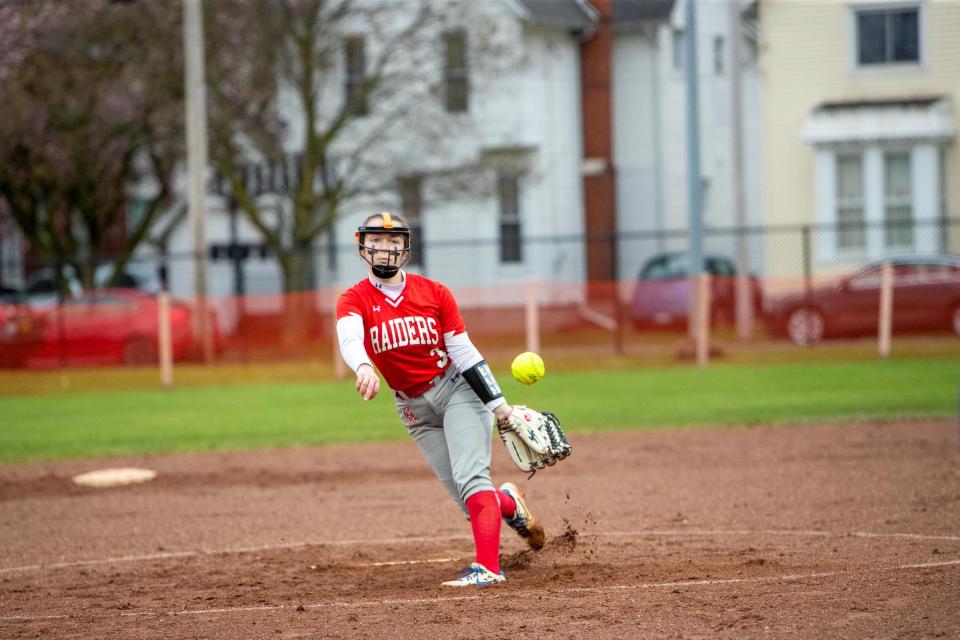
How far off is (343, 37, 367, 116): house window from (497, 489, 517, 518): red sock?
20.9 m

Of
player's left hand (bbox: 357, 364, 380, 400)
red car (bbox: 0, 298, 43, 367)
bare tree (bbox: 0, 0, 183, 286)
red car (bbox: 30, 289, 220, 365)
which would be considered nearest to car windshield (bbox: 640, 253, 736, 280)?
red car (bbox: 30, 289, 220, 365)

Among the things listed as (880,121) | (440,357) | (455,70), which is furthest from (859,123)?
(440,357)

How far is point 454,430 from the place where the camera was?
7.47 m

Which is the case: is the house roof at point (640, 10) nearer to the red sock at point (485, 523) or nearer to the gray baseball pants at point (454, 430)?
the gray baseball pants at point (454, 430)

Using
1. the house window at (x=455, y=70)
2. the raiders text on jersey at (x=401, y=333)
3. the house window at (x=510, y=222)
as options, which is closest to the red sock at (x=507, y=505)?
the raiders text on jersey at (x=401, y=333)

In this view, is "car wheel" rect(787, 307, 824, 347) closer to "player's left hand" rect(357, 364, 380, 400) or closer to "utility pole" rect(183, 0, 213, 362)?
"utility pole" rect(183, 0, 213, 362)

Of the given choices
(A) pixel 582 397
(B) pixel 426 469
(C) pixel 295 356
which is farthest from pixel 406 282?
(C) pixel 295 356

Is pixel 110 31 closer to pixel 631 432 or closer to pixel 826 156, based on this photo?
pixel 826 156

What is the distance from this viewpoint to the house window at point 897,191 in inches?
1200

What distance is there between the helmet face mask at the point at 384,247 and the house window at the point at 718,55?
101 ft

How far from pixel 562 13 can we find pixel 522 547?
25665 mm

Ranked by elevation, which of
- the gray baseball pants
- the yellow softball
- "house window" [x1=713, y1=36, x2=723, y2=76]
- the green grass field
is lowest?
the green grass field

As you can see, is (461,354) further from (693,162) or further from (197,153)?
(197,153)

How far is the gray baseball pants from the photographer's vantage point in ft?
24.2
